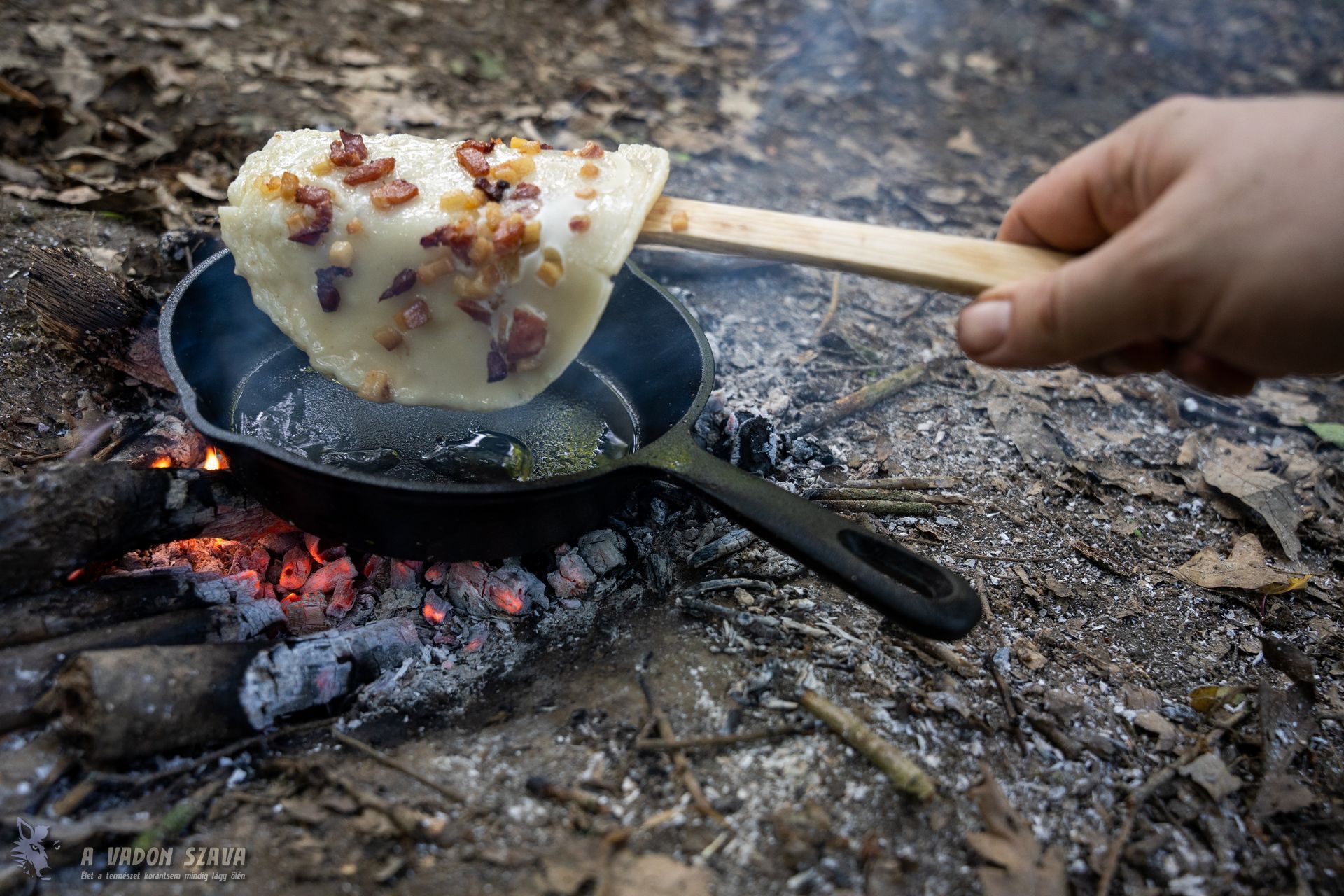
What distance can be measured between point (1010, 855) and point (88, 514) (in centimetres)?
305

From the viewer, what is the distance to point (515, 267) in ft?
8.77

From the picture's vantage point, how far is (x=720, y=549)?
316cm

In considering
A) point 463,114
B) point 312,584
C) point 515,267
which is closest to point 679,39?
point 463,114

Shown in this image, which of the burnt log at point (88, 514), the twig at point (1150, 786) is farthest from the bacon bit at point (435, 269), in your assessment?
the twig at point (1150, 786)

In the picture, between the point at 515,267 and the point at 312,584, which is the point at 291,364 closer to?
the point at 312,584

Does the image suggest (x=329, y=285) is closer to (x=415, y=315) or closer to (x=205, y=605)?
(x=415, y=315)

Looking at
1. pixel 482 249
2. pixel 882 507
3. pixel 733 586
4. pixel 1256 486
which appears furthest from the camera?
pixel 1256 486

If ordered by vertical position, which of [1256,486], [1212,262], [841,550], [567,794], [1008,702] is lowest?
[567,794]

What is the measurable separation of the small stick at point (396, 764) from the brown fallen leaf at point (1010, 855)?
1543 millimetres

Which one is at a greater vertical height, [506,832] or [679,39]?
[679,39]

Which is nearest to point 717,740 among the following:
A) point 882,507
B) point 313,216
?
point 882,507

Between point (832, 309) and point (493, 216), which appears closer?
point (493, 216)

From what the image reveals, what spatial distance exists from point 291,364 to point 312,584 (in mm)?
1210

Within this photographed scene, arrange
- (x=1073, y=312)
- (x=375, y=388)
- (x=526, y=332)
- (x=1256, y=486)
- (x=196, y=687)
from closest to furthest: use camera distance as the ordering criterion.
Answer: (x=1073, y=312) < (x=196, y=687) < (x=526, y=332) < (x=375, y=388) < (x=1256, y=486)
